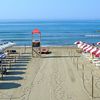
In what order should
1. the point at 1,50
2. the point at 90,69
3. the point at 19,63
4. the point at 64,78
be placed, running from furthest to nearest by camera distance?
the point at 1,50 → the point at 19,63 → the point at 90,69 → the point at 64,78

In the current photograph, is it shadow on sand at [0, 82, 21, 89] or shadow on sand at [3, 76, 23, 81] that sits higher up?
shadow on sand at [0, 82, 21, 89]

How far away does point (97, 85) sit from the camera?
1978 cm

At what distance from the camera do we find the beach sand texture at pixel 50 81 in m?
17.5

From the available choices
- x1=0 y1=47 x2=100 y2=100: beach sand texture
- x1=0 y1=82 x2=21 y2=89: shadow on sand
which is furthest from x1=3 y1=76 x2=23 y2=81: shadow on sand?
x1=0 y1=82 x2=21 y2=89: shadow on sand

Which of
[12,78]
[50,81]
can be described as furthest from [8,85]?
[50,81]

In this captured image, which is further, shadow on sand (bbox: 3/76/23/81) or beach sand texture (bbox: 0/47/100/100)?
shadow on sand (bbox: 3/76/23/81)

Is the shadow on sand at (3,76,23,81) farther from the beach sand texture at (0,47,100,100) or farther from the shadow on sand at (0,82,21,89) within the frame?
the shadow on sand at (0,82,21,89)

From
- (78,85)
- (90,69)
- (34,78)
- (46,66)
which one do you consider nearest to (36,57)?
(46,66)

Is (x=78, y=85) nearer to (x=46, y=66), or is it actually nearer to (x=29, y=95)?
(x=29, y=95)

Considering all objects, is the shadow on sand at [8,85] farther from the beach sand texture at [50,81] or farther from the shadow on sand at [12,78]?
the shadow on sand at [12,78]

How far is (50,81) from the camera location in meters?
21.2

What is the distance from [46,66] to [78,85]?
27.6 feet

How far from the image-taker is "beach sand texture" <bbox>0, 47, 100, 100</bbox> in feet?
57.3

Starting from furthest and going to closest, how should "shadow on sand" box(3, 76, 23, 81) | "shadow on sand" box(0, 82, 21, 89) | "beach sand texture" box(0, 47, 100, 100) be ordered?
"shadow on sand" box(3, 76, 23, 81)
"shadow on sand" box(0, 82, 21, 89)
"beach sand texture" box(0, 47, 100, 100)
